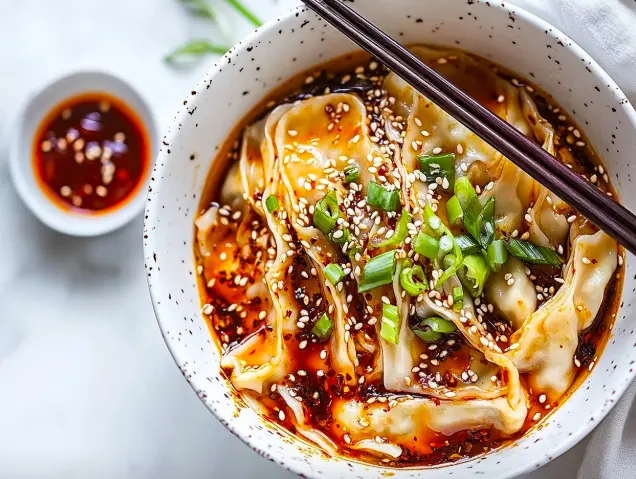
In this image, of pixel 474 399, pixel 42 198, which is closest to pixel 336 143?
pixel 474 399

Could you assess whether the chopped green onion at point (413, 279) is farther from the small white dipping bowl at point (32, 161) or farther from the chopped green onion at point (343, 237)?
the small white dipping bowl at point (32, 161)

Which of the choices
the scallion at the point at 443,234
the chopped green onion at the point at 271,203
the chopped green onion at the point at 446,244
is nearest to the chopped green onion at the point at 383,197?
the scallion at the point at 443,234

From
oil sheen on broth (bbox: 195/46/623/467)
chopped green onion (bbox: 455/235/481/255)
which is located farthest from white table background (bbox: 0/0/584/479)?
chopped green onion (bbox: 455/235/481/255)

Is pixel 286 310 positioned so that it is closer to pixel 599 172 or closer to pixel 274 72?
pixel 274 72

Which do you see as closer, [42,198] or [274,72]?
[274,72]

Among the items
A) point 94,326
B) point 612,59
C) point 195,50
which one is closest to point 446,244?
point 612,59
